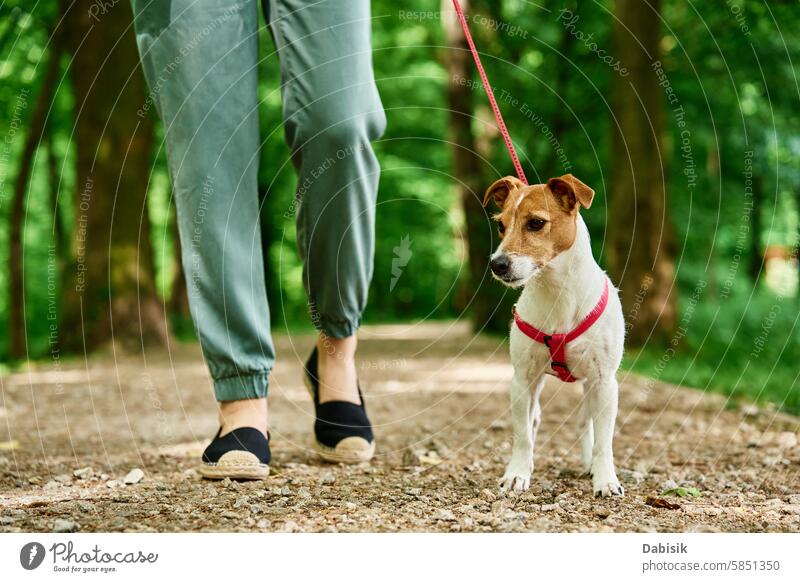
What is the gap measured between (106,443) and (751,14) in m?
7.70

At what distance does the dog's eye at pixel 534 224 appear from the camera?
11.0 ft

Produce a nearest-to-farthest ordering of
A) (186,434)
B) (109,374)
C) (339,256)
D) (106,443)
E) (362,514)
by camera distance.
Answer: (362,514) < (339,256) < (106,443) < (186,434) < (109,374)

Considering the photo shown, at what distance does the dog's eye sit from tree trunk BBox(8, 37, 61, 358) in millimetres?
12569

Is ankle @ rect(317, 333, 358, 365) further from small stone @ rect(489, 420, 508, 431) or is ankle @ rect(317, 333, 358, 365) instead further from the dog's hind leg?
small stone @ rect(489, 420, 508, 431)

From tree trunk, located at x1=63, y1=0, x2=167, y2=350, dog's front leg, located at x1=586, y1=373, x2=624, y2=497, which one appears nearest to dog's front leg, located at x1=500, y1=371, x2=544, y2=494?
dog's front leg, located at x1=586, y1=373, x2=624, y2=497

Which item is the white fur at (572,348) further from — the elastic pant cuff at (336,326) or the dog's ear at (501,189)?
the elastic pant cuff at (336,326)

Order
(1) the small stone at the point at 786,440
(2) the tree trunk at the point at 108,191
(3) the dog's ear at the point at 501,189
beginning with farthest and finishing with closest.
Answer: (2) the tree trunk at the point at 108,191, (1) the small stone at the point at 786,440, (3) the dog's ear at the point at 501,189

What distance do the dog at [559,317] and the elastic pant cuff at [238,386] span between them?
1164 mm

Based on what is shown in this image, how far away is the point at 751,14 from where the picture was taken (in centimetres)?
862

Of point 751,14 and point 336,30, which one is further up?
point 751,14
